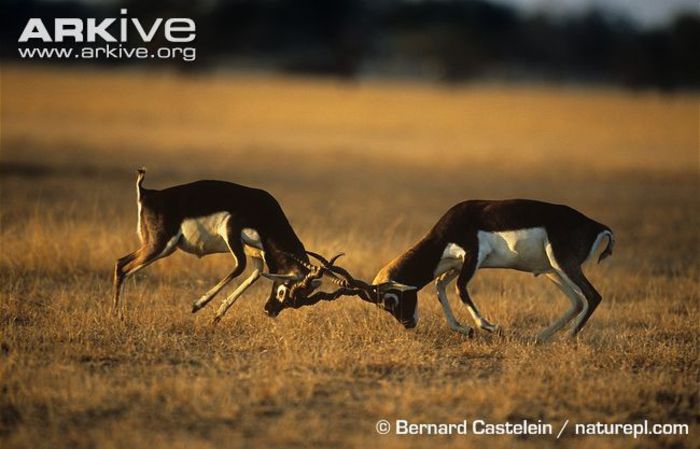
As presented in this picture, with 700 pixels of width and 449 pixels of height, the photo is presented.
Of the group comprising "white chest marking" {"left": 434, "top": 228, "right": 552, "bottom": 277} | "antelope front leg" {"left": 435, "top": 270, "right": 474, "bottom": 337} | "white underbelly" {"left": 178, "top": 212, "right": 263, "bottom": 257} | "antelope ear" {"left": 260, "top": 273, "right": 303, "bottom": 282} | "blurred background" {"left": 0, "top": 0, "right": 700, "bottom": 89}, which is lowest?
"antelope front leg" {"left": 435, "top": 270, "right": 474, "bottom": 337}

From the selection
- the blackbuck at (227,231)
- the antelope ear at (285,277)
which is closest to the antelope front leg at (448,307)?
the blackbuck at (227,231)

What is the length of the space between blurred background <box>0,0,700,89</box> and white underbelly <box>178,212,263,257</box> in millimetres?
59769

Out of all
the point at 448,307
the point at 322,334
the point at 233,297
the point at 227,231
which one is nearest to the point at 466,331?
the point at 448,307

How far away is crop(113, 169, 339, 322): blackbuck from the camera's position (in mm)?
9609

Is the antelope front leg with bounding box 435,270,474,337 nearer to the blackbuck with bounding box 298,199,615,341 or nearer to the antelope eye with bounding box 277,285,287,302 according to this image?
the blackbuck with bounding box 298,199,615,341

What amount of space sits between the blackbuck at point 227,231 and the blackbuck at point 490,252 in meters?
0.49

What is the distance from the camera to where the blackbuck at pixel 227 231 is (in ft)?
31.5

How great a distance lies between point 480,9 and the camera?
362 feet

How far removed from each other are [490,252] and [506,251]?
160mm

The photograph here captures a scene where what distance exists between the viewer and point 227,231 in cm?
960

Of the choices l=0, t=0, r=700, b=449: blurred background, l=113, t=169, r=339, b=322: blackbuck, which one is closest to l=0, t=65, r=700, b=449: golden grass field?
l=0, t=0, r=700, b=449: blurred background

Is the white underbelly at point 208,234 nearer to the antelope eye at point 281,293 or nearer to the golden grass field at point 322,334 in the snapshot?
the antelope eye at point 281,293

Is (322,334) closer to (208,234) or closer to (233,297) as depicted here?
(233,297)

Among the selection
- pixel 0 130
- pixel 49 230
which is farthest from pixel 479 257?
pixel 0 130
